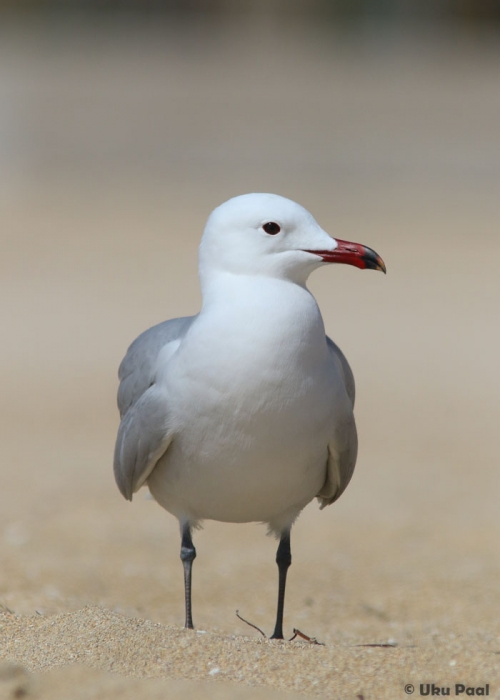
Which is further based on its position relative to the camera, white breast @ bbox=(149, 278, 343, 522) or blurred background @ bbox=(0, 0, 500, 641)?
blurred background @ bbox=(0, 0, 500, 641)

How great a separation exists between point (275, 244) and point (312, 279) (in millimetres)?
9057

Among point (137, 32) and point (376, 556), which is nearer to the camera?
point (376, 556)

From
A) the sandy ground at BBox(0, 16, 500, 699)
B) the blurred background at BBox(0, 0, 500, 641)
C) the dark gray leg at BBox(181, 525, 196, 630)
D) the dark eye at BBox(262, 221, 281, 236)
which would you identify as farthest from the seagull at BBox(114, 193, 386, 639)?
the blurred background at BBox(0, 0, 500, 641)

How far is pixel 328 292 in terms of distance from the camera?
11930 millimetres

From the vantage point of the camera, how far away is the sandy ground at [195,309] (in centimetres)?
292

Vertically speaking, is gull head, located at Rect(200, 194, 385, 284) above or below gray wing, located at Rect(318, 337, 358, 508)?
above

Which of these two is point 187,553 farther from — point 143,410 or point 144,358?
point 144,358

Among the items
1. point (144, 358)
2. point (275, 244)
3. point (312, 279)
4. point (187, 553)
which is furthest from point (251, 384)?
point (312, 279)

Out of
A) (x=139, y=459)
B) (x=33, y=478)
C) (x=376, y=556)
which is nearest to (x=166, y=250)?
(x=33, y=478)

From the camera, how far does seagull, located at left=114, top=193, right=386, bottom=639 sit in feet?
9.95

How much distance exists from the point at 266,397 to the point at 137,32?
67.4 feet

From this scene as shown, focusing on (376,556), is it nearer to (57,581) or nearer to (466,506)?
(466,506)

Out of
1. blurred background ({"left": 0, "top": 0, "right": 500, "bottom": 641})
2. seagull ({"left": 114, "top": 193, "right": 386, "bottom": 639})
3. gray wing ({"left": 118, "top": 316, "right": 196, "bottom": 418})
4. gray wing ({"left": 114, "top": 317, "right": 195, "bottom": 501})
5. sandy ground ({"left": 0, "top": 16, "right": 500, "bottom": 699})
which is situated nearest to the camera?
sandy ground ({"left": 0, "top": 16, "right": 500, "bottom": 699})

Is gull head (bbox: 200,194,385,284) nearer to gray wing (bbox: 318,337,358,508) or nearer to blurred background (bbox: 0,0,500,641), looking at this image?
gray wing (bbox: 318,337,358,508)
